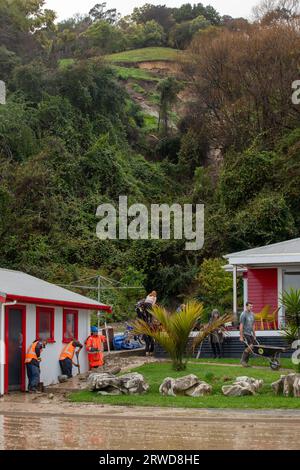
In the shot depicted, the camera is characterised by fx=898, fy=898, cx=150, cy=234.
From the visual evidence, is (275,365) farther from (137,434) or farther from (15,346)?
(137,434)

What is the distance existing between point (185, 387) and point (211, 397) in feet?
2.64

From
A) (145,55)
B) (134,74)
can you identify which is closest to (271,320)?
(134,74)

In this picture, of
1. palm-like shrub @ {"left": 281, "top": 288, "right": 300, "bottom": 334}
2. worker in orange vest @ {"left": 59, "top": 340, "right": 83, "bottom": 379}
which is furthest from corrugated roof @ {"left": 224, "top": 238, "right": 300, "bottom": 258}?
worker in orange vest @ {"left": 59, "top": 340, "right": 83, "bottom": 379}

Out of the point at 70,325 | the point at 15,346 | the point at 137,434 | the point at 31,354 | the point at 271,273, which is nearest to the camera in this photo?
the point at 137,434

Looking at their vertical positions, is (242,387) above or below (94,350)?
below

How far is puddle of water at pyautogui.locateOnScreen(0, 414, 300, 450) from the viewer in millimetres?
13375

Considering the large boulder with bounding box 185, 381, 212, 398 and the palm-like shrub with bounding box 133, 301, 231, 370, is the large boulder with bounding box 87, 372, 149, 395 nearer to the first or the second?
the large boulder with bounding box 185, 381, 212, 398

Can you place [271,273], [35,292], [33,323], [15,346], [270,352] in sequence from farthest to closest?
[271,273] → [35,292] → [270,352] → [33,323] → [15,346]

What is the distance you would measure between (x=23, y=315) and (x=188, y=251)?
78.0ft

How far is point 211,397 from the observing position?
792 inches

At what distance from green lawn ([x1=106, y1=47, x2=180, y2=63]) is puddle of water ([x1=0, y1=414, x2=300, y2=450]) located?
71767mm
